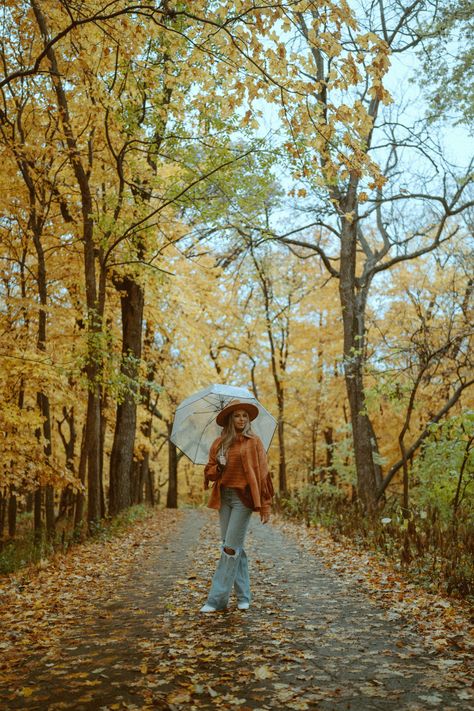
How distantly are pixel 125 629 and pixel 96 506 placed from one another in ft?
25.3

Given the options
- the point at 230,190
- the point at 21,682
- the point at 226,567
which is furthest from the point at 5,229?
the point at 21,682

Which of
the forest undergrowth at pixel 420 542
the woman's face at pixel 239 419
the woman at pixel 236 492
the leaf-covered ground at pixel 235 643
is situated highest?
the woman's face at pixel 239 419

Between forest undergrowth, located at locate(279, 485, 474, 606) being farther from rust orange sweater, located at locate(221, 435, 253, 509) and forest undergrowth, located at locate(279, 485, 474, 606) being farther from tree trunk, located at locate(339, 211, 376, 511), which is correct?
rust orange sweater, located at locate(221, 435, 253, 509)

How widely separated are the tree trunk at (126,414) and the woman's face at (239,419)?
33.9 feet

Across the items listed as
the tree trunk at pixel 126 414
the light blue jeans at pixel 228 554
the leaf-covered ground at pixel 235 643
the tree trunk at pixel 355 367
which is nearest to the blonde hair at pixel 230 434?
the light blue jeans at pixel 228 554

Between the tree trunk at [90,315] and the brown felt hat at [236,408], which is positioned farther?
the tree trunk at [90,315]

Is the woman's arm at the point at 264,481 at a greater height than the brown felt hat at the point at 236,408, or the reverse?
the brown felt hat at the point at 236,408

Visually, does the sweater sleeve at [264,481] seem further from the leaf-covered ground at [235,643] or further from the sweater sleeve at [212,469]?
the leaf-covered ground at [235,643]

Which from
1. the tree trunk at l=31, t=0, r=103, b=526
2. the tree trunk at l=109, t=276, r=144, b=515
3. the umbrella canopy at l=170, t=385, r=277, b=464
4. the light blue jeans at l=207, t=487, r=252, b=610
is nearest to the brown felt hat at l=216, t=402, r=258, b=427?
the umbrella canopy at l=170, t=385, r=277, b=464

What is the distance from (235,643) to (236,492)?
1517 millimetres

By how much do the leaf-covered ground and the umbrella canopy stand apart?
163 centimetres

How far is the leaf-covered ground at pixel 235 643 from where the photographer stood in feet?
12.2

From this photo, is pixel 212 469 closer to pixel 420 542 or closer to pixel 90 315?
pixel 420 542

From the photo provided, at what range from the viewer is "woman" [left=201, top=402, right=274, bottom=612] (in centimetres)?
595
